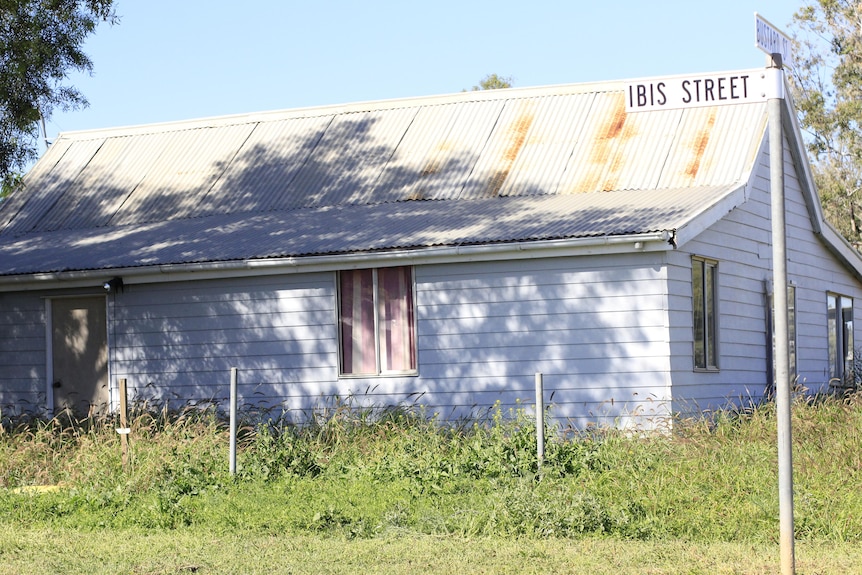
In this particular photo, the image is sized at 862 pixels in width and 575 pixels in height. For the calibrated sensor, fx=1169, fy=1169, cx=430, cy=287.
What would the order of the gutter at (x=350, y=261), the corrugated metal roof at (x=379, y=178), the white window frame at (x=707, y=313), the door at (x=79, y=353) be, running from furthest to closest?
the door at (x=79, y=353), the corrugated metal roof at (x=379, y=178), the white window frame at (x=707, y=313), the gutter at (x=350, y=261)

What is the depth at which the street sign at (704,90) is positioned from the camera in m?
6.36

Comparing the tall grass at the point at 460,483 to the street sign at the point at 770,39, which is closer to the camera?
the street sign at the point at 770,39

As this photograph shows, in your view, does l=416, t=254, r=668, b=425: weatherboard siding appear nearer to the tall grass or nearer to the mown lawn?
the tall grass

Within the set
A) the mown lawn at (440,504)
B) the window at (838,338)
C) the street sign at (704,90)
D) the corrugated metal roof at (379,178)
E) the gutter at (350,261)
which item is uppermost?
the corrugated metal roof at (379,178)

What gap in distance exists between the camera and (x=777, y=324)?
6.20 meters

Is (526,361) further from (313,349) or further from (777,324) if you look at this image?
(777,324)

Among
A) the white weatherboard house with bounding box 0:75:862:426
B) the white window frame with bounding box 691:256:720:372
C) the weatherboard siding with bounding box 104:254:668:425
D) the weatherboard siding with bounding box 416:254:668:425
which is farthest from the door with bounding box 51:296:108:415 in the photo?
the white window frame with bounding box 691:256:720:372

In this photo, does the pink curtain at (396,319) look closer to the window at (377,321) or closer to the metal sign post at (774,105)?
the window at (377,321)

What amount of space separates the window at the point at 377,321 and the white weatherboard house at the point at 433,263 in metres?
0.03

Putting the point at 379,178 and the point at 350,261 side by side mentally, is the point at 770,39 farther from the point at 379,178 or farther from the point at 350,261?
the point at 379,178

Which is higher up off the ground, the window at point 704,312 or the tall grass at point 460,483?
the window at point 704,312

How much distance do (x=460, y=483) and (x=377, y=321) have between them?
16.8ft

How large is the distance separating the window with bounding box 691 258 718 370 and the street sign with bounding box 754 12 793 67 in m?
8.57

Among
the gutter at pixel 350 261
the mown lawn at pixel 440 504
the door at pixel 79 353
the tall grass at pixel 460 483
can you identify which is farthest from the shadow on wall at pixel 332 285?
the mown lawn at pixel 440 504
